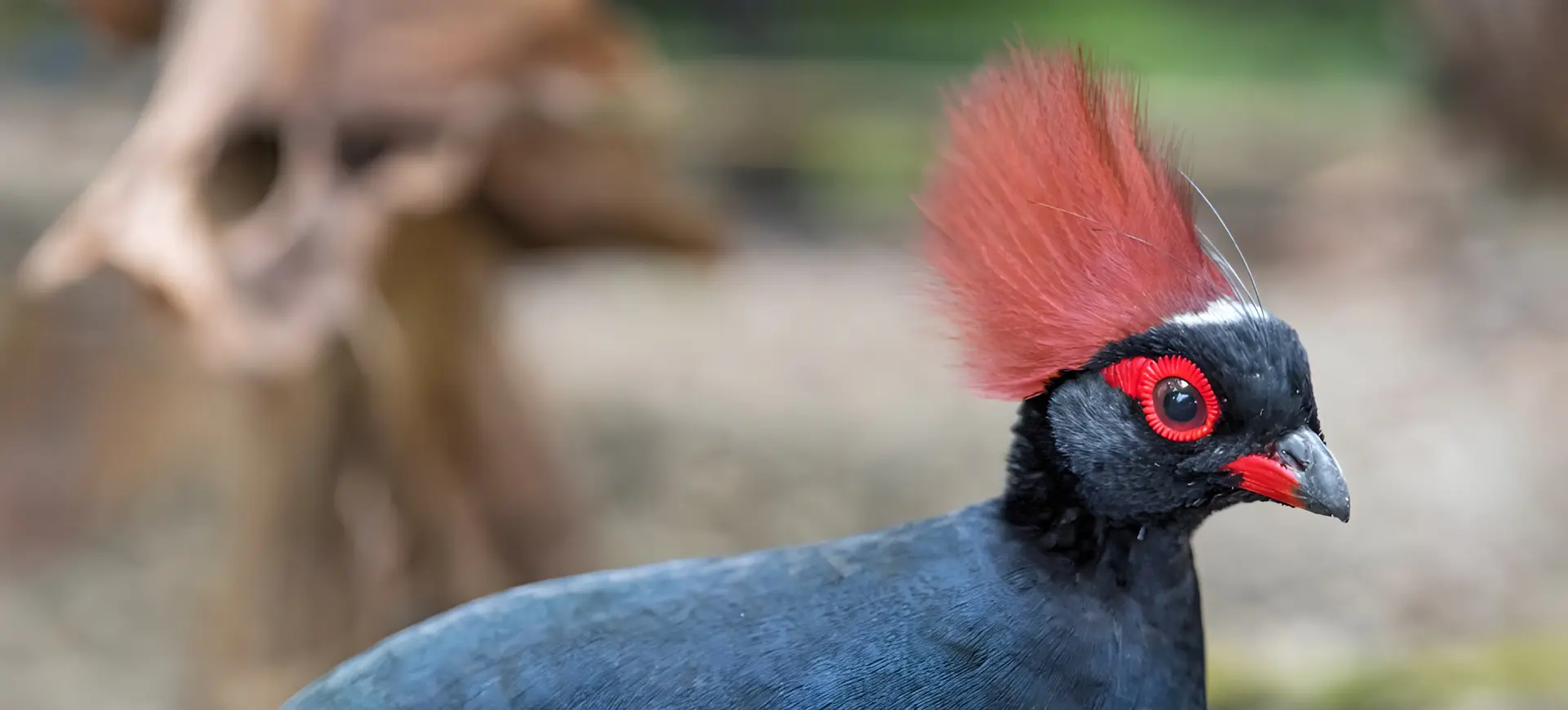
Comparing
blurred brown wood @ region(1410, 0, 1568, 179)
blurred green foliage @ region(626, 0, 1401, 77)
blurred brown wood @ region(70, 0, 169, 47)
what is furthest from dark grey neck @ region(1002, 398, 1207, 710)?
blurred green foliage @ region(626, 0, 1401, 77)

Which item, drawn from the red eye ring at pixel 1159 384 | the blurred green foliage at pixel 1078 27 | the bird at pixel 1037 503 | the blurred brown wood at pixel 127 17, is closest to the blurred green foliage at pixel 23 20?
the blurred green foliage at pixel 1078 27

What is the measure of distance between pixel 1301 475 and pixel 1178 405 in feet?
0.30

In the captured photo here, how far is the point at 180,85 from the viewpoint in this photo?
166 cm

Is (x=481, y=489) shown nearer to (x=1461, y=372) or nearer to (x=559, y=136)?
(x=559, y=136)

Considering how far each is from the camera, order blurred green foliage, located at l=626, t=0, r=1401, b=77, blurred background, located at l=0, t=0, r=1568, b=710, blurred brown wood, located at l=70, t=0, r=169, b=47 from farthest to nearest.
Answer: blurred green foliage, located at l=626, t=0, r=1401, b=77 → blurred brown wood, located at l=70, t=0, r=169, b=47 → blurred background, located at l=0, t=0, r=1568, b=710

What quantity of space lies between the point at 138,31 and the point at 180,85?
1.26ft

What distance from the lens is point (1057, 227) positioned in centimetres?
95

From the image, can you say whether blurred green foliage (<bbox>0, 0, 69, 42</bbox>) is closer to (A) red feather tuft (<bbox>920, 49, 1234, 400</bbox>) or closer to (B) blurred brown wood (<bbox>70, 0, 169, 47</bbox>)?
(B) blurred brown wood (<bbox>70, 0, 169, 47</bbox>)

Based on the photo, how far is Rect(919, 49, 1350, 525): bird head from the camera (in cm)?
88

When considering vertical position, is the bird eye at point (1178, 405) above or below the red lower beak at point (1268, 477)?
above

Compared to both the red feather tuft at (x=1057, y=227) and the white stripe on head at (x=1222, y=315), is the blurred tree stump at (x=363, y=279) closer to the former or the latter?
the red feather tuft at (x=1057, y=227)

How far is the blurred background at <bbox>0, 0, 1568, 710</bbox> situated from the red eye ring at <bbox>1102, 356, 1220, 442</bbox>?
0.62 ft

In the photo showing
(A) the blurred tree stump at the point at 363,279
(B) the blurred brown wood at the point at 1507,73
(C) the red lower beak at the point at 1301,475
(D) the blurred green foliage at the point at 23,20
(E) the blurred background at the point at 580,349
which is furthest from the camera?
(D) the blurred green foliage at the point at 23,20

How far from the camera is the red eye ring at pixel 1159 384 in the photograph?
89 cm
